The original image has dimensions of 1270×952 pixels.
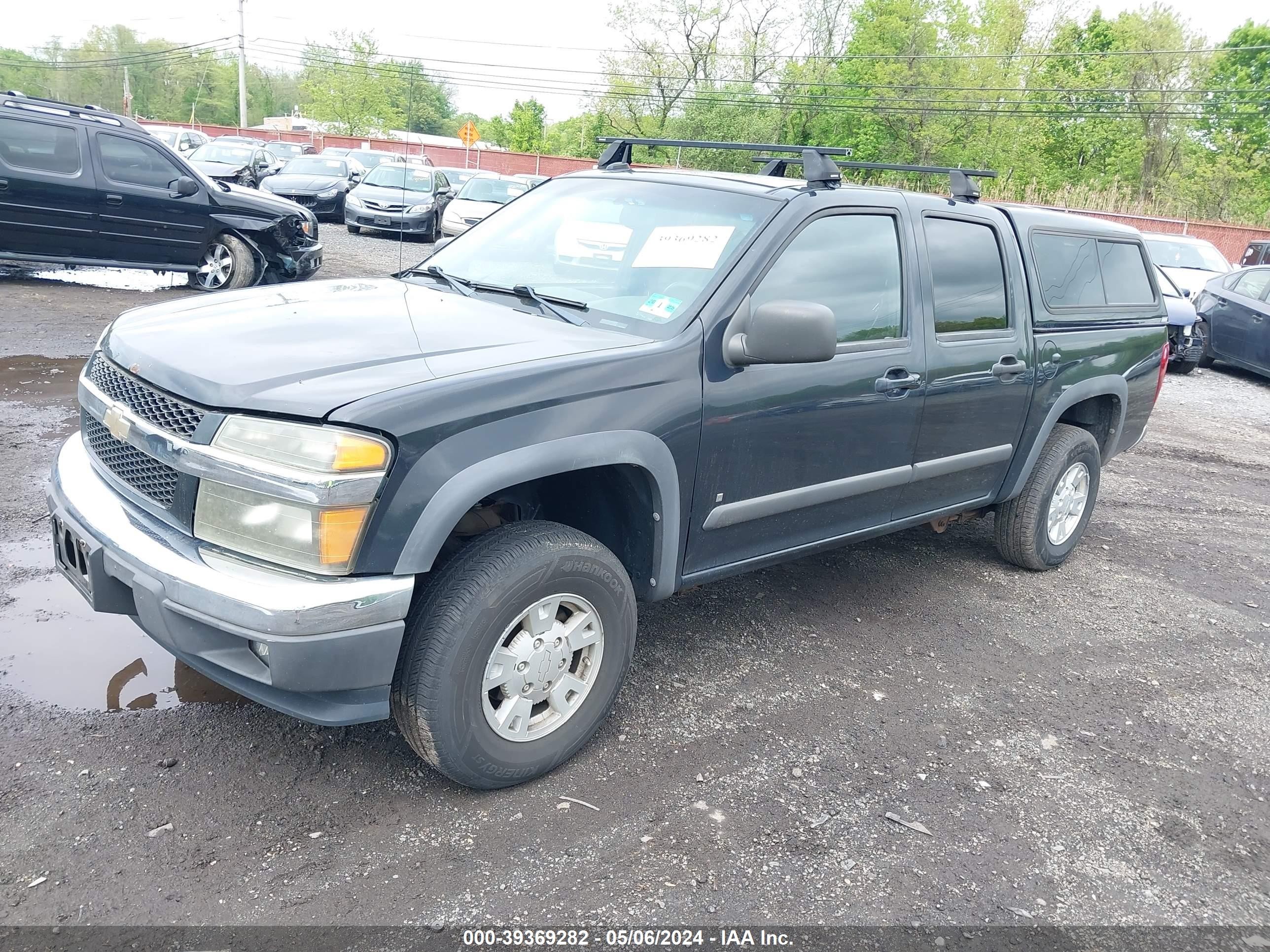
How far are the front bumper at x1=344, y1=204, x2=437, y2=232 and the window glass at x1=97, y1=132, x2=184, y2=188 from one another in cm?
856

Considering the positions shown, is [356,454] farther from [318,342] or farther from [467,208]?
[467,208]

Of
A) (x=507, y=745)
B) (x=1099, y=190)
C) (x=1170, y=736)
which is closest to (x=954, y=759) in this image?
(x=1170, y=736)

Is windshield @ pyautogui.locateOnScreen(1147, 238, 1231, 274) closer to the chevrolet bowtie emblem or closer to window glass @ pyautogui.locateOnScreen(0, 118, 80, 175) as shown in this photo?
window glass @ pyautogui.locateOnScreen(0, 118, 80, 175)

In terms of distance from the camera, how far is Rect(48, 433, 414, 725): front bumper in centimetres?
246

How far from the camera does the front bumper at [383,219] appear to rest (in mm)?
18906

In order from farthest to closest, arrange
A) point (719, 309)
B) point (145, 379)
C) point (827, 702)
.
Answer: point (827, 702) < point (719, 309) < point (145, 379)

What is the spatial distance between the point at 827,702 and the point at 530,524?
57.9 inches

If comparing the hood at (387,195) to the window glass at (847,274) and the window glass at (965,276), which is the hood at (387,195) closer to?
the window glass at (965,276)

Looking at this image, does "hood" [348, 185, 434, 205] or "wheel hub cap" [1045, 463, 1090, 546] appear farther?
"hood" [348, 185, 434, 205]

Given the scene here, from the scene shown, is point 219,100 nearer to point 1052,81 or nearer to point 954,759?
point 1052,81

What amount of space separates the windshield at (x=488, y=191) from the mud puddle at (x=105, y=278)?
7.90 metres

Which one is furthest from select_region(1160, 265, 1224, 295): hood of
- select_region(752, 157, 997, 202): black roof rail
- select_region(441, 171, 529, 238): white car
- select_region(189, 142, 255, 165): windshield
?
select_region(189, 142, 255, 165): windshield

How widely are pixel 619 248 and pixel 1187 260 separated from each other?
15275mm

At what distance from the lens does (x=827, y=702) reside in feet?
12.3
